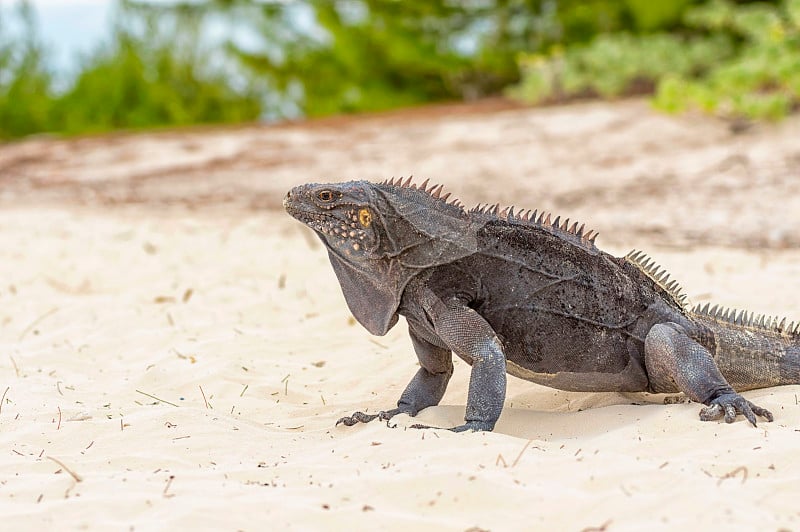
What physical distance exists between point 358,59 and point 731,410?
2069cm

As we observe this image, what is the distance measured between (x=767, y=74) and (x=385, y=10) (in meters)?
11.1

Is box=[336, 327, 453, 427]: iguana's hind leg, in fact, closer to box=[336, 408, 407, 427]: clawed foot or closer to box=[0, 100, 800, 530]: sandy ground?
box=[336, 408, 407, 427]: clawed foot

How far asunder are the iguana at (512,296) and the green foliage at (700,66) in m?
9.43

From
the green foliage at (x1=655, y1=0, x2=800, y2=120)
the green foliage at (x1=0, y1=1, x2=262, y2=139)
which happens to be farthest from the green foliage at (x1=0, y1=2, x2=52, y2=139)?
the green foliage at (x1=655, y1=0, x2=800, y2=120)

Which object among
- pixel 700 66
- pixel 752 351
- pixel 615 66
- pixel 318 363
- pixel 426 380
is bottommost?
pixel 318 363

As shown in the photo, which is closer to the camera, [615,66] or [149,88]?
[615,66]

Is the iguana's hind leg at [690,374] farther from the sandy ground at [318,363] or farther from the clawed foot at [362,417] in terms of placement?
the clawed foot at [362,417]

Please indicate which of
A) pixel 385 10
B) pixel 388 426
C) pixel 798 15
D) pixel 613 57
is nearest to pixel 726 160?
pixel 798 15

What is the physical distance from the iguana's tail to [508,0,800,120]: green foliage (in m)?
8.94

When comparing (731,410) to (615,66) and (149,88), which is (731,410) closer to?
(615,66)

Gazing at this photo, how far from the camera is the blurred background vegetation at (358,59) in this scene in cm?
1958

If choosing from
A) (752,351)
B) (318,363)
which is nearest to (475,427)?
(752,351)

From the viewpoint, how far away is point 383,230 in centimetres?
465

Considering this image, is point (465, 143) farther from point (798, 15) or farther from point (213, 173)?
point (798, 15)
